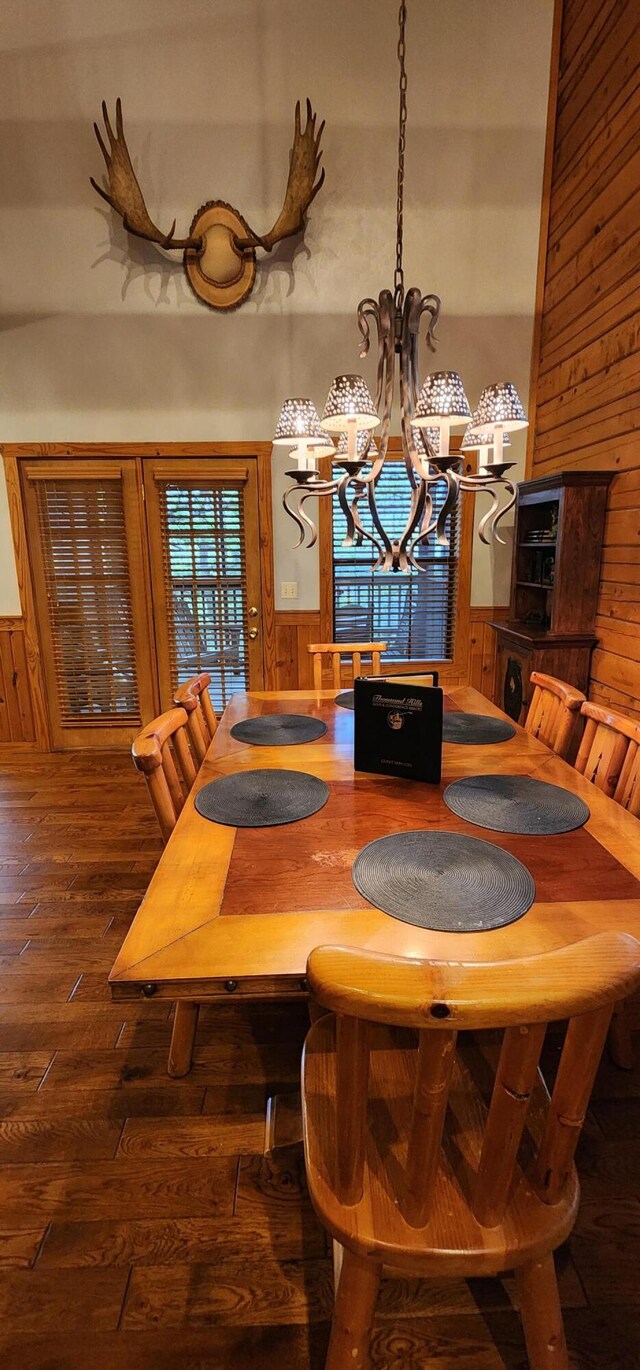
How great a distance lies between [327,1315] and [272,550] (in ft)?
11.0

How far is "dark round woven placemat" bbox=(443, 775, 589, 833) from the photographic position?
1428 millimetres

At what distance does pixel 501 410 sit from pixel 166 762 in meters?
1.45

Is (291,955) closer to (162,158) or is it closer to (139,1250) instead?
(139,1250)

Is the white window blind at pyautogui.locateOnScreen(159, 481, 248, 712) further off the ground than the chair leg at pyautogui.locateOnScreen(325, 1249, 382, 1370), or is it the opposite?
the white window blind at pyautogui.locateOnScreen(159, 481, 248, 712)

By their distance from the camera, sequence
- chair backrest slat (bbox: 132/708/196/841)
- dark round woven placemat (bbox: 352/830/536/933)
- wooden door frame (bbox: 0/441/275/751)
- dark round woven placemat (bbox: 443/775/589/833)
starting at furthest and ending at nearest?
1. wooden door frame (bbox: 0/441/275/751)
2. chair backrest slat (bbox: 132/708/196/841)
3. dark round woven placemat (bbox: 443/775/589/833)
4. dark round woven placemat (bbox: 352/830/536/933)

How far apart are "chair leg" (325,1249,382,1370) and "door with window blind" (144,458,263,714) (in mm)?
3245

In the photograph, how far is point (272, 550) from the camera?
12.5 ft

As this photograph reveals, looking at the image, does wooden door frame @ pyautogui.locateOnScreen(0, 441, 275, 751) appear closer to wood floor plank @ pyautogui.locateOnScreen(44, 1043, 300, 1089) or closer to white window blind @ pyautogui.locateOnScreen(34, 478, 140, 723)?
white window blind @ pyautogui.locateOnScreen(34, 478, 140, 723)

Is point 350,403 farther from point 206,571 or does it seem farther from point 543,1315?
point 206,571

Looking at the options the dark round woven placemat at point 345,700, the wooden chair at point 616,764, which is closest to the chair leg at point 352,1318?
the wooden chair at point 616,764

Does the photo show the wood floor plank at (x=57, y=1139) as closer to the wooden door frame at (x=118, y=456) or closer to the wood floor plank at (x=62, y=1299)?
the wood floor plank at (x=62, y=1299)

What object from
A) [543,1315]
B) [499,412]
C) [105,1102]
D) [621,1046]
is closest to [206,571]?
[499,412]

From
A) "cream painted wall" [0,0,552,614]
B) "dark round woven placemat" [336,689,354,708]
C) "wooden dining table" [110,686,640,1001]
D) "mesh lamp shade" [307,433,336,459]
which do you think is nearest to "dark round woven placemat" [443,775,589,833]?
"wooden dining table" [110,686,640,1001]

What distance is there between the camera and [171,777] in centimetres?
171
